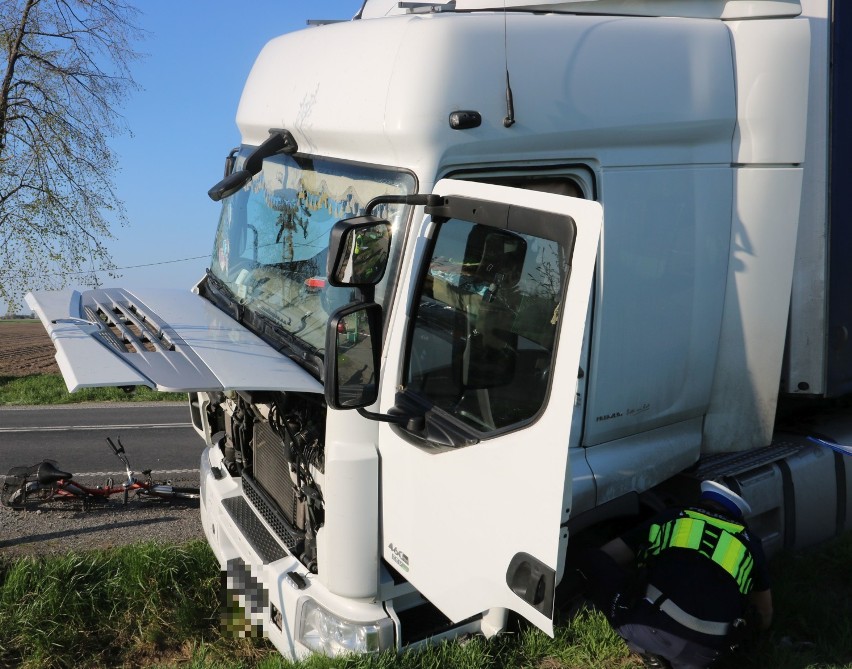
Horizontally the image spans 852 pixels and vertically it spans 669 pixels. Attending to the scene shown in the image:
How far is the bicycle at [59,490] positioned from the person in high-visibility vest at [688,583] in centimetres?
378

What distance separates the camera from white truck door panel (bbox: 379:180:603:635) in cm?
254

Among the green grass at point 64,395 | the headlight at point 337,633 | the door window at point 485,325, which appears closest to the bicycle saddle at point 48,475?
the headlight at point 337,633

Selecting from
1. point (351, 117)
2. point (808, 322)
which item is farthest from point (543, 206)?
point (808, 322)

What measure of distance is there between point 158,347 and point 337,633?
4.47 ft

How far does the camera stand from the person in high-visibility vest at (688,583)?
10.7 ft

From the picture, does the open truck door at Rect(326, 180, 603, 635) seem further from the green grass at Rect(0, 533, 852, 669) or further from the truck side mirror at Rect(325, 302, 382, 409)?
the green grass at Rect(0, 533, 852, 669)

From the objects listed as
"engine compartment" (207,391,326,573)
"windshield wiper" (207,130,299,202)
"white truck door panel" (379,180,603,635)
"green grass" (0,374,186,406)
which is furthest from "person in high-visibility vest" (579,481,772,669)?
"green grass" (0,374,186,406)

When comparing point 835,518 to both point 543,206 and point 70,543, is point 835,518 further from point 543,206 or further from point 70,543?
point 70,543

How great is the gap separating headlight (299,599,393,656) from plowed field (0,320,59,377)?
1313 cm

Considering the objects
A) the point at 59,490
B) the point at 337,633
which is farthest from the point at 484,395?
the point at 59,490

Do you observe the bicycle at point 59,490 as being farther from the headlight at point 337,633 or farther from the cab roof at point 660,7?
the cab roof at point 660,7

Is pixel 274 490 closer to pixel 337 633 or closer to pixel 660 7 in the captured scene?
pixel 337 633

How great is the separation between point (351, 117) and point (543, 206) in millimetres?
1021

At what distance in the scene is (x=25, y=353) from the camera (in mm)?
17625
